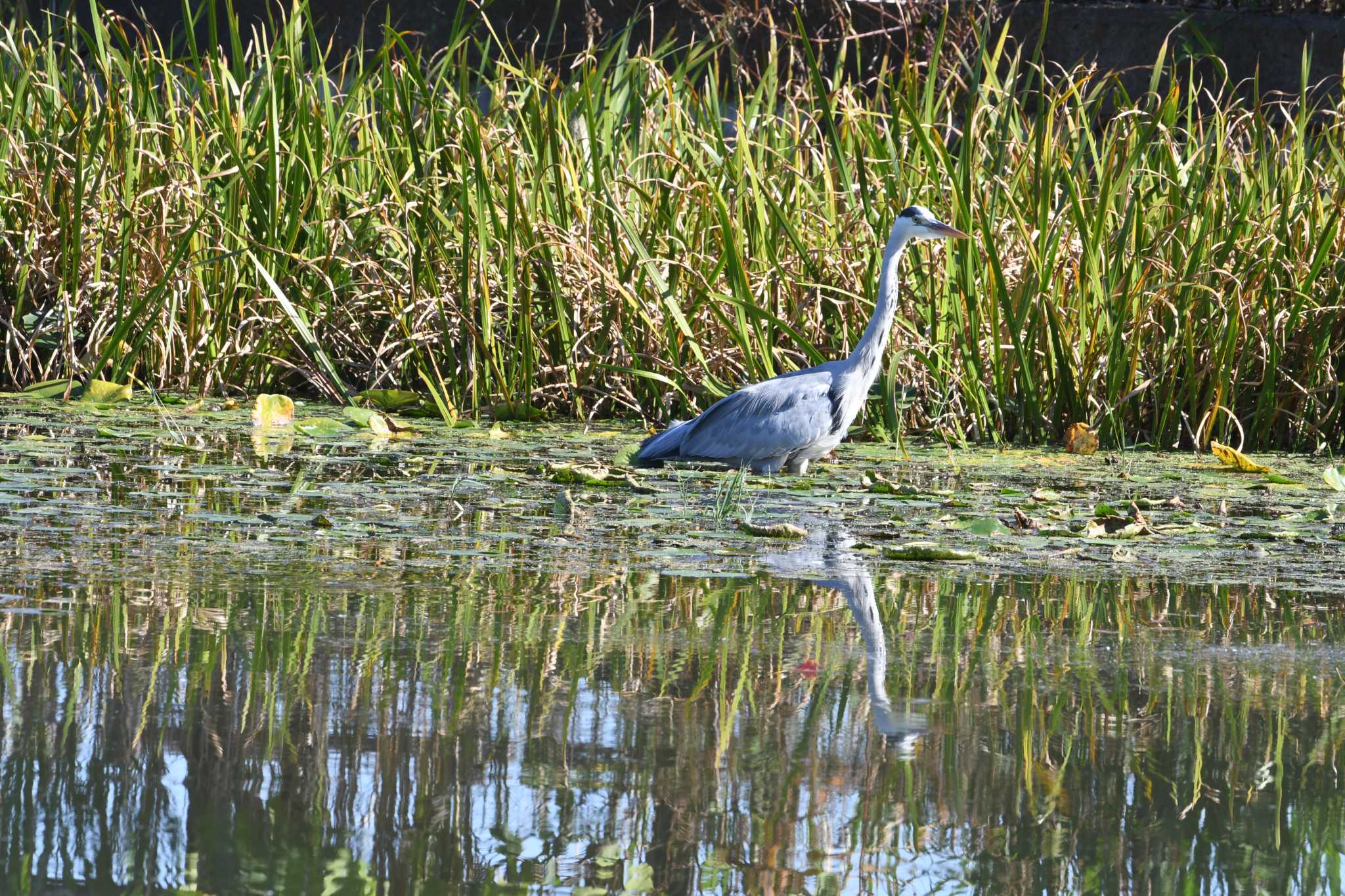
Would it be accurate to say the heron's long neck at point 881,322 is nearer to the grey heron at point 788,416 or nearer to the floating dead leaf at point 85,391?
the grey heron at point 788,416

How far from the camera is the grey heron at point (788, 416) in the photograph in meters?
4.44

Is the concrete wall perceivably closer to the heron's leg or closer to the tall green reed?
the tall green reed

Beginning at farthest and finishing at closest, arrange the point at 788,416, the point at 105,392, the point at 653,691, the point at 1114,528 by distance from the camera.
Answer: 1. the point at 105,392
2. the point at 788,416
3. the point at 1114,528
4. the point at 653,691

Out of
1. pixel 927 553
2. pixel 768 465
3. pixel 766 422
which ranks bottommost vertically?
pixel 927 553

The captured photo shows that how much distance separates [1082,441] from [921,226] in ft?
2.84

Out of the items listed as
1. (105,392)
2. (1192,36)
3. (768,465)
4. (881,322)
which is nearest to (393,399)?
(105,392)

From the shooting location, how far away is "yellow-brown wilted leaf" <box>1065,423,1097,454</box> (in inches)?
192

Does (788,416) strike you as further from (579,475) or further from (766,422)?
(579,475)

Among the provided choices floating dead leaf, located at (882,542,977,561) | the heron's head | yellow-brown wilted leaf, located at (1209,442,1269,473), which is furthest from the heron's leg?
floating dead leaf, located at (882,542,977,561)

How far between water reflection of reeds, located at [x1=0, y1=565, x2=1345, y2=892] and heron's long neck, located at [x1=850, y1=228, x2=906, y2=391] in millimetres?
1982

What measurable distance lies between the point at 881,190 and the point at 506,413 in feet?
4.81

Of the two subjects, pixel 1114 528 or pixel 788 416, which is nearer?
pixel 1114 528

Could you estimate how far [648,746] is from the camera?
190 centimetres

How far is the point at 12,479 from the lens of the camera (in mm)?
3695
